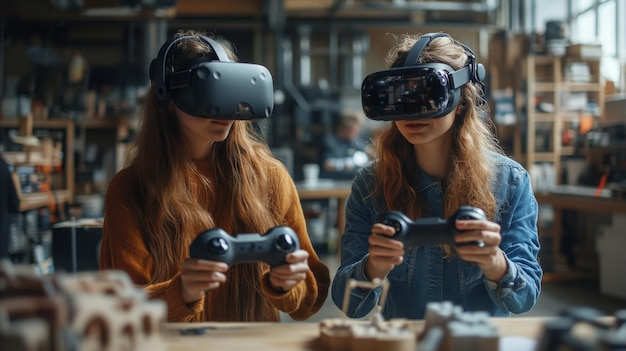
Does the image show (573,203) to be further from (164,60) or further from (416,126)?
(164,60)

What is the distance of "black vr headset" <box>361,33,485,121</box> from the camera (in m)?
1.40

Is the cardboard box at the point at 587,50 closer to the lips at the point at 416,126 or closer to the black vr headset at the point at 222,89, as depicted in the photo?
the lips at the point at 416,126

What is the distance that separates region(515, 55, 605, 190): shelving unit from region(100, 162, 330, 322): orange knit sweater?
17.0 ft

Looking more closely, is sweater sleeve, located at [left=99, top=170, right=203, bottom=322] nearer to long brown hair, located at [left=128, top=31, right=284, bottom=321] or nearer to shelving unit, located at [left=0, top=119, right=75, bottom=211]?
long brown hair, located at [left=128, top=31, right=284, bottom=321]

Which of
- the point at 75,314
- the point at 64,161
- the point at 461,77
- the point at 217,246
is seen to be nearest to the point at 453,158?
the point at 461,77

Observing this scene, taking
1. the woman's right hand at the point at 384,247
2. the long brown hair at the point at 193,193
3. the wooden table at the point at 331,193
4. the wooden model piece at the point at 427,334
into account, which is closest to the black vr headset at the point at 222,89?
the long brown hair at the point at 193,193

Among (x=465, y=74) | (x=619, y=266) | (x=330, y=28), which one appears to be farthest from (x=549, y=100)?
(x=465, y=74)

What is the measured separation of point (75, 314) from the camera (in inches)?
27.8

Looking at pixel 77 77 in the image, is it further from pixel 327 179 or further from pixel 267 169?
pixel 267 169

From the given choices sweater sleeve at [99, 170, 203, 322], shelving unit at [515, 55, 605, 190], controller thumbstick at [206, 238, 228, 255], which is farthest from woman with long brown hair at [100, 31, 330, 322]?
shelving unit at [515, 55, 605, 190]

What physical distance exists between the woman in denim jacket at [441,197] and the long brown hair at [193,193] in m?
0.23

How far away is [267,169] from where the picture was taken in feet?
5.43

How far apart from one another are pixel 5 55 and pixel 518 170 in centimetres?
768

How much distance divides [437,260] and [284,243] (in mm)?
544
